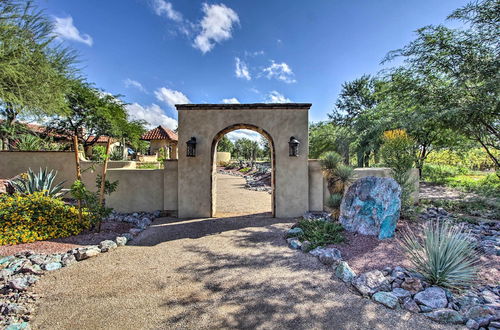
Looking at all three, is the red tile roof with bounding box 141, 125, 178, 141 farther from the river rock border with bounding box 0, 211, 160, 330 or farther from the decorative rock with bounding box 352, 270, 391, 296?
the decorative rock with bounding box 352, 270, 391, 296

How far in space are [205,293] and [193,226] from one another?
134 inches

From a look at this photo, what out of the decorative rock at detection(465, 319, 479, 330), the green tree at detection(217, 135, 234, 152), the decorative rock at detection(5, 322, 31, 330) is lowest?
the decorative rock at detection(5, 322, 31, 330)

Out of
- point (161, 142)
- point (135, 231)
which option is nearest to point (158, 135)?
point (161, 142)

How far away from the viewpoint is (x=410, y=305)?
2.84 m

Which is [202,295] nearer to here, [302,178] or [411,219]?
[302,178]

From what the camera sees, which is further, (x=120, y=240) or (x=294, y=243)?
(x=120, y=240)

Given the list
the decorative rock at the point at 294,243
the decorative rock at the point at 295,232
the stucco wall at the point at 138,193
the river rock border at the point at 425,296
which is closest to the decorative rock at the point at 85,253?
the stucco wall at the point at 138,193

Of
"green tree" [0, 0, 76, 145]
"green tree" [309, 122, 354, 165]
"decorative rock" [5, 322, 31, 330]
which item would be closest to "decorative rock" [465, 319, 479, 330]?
"decorative rock" [5, 322, 31, 330]

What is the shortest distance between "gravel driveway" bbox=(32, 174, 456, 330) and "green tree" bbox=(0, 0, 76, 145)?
7.02m

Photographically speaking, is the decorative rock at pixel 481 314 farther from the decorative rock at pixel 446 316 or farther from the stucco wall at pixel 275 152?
the stucco wall at pixel 275 152

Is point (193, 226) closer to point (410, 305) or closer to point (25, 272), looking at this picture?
point (25, 272)

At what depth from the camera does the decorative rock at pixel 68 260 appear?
4.07 metres

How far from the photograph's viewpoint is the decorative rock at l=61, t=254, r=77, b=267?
407 centimetres

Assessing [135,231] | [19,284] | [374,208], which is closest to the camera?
[19,284]
